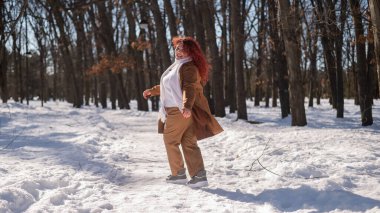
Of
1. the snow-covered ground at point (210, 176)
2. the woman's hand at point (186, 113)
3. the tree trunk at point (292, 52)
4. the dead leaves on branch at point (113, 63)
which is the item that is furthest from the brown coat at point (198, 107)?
the dead leaves on branch at point (113, 63)

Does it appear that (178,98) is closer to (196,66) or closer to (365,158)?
(196,66)

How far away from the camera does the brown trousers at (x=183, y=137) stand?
193 inches

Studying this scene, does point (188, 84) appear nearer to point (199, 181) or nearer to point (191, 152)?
point (191, 152)

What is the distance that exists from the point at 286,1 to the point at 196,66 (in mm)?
6456

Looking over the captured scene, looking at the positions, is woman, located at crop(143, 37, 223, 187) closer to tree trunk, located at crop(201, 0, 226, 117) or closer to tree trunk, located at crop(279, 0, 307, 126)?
tree trunk, located at crop(279, 0, 307, 126)

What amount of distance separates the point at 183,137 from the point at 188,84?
0.68 meters

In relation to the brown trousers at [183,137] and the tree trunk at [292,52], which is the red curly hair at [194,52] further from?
the tree trunk at [292,52]

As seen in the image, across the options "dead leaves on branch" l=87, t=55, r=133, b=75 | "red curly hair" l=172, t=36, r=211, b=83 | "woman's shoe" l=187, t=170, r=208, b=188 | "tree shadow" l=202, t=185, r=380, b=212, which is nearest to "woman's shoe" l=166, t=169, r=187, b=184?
"woman's shoe" l=187, t=170, r=208, b=188

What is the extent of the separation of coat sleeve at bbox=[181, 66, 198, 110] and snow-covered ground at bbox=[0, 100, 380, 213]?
1026mm

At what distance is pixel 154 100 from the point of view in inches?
1037

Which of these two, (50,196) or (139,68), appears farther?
(139,68)

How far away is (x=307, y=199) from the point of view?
13.3 ft

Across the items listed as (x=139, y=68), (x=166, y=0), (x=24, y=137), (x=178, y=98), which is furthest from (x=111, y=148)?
(x=139, y=68)

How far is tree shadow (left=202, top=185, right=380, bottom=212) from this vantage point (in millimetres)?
3773
